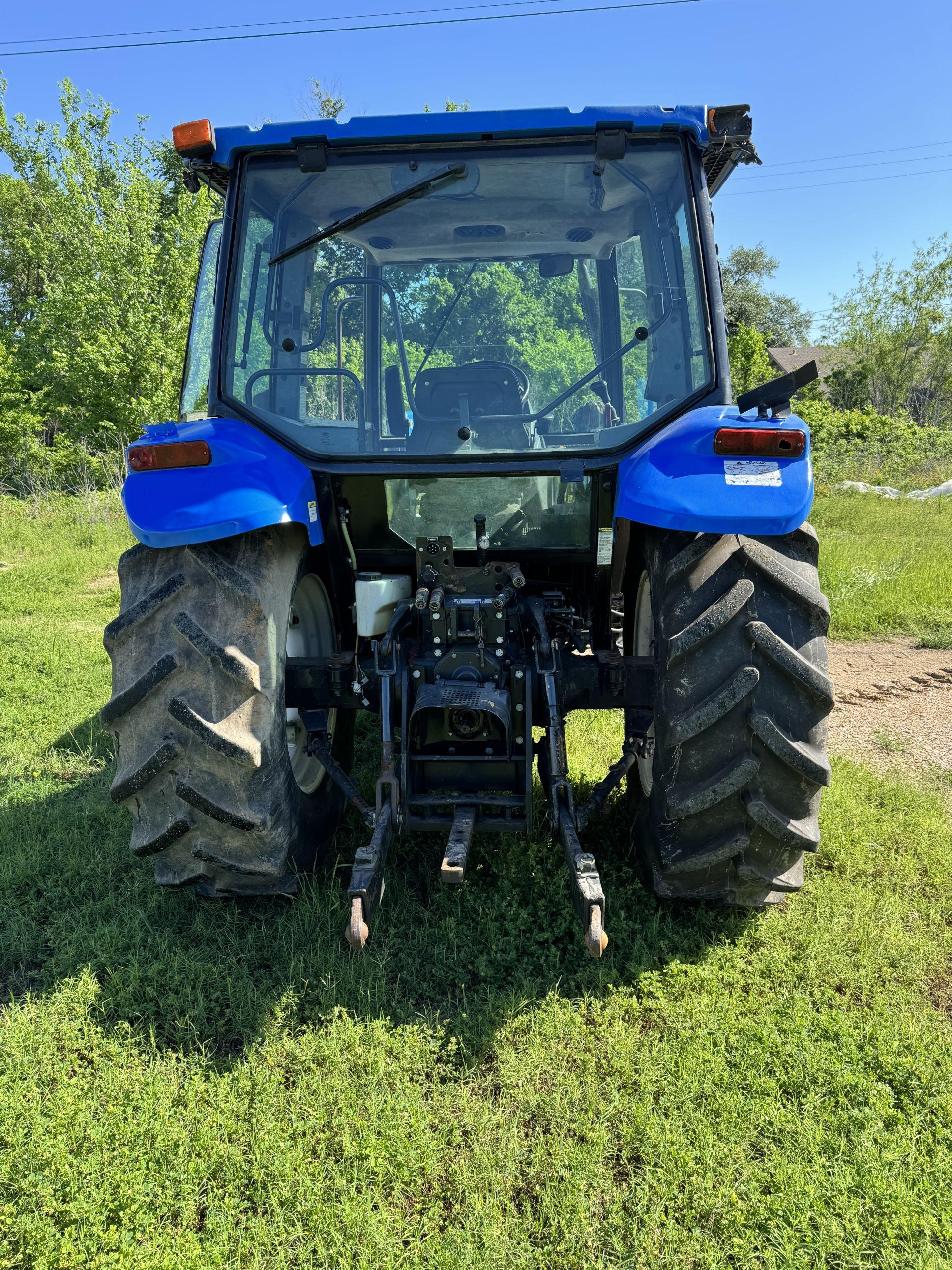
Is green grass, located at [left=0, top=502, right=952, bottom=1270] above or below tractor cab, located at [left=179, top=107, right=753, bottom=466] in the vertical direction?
below

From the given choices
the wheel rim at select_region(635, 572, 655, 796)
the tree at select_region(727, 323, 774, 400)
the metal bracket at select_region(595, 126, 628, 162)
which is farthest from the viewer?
the tree at select_region(727, 323, 774, 400)

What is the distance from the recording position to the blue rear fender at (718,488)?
2.41 meters

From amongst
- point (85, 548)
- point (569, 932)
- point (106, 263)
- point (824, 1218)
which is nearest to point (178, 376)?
point (106, 263)

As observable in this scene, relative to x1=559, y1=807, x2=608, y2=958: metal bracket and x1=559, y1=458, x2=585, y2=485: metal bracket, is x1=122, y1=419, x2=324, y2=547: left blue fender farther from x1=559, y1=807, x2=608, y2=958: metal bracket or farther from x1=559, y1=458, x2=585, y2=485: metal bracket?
x1=559, y1=807, x2=608, y2=958: metal bracket

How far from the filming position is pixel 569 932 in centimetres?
284

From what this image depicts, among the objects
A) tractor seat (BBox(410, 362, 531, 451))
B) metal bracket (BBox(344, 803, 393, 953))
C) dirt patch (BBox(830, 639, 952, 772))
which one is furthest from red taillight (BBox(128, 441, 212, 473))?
dirt patch (BBox(830, 639, 952, 772))

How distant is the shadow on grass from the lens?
2.50 meters

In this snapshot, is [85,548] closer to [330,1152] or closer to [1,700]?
[1,700]

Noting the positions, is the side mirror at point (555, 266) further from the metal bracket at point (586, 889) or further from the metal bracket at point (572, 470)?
the metal bracket at point (586, 889)

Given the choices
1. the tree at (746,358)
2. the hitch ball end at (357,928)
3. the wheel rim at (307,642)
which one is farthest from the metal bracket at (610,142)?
the tree at (746,358)

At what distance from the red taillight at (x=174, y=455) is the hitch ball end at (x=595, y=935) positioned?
5.60 ft

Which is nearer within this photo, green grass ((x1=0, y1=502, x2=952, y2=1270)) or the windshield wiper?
green grass ((x1=0, y1=502, x2=952, y2=1270))

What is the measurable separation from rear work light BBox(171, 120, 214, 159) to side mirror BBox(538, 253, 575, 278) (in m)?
→ 1.20

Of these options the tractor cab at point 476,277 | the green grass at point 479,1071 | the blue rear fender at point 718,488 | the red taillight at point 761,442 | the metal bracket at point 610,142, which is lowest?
the green grass at point 479,1071
